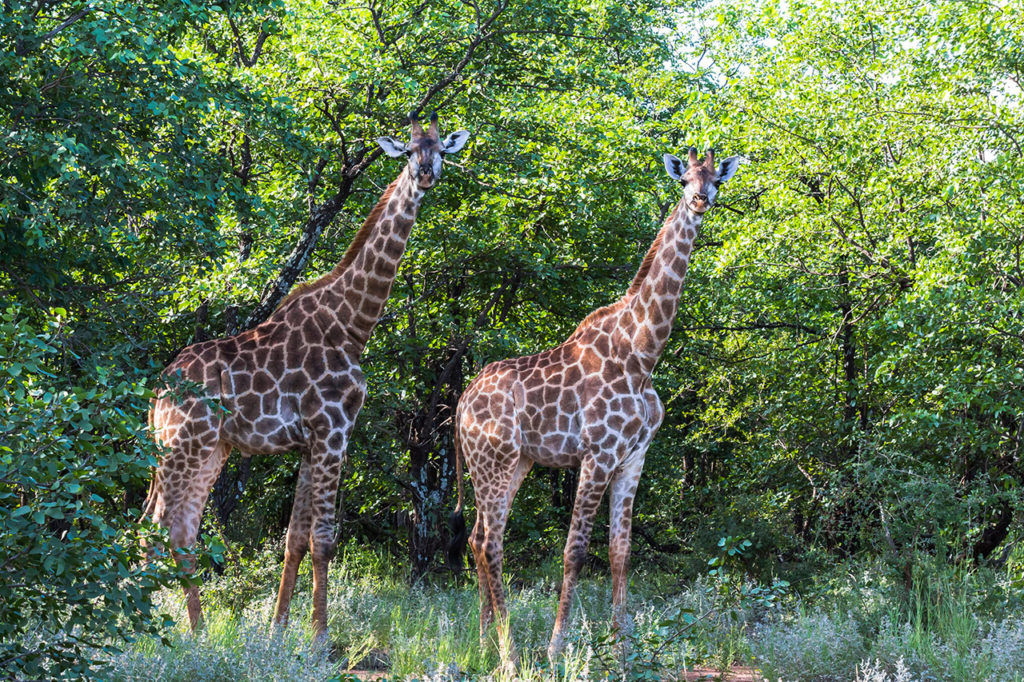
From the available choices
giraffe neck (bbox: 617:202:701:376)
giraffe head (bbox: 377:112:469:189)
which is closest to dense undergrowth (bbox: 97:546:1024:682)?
giraffe neck (bbox: 617:202:701:376)

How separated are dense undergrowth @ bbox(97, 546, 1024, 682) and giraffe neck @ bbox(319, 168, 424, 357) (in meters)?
2.43

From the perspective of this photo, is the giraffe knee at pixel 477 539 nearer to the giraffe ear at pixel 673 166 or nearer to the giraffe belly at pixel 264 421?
the giraffe belly at pixel 264 421

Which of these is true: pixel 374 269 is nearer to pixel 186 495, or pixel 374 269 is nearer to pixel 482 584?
pixel 186 495

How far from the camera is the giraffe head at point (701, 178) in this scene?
871 cm

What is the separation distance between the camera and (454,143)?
8625mm

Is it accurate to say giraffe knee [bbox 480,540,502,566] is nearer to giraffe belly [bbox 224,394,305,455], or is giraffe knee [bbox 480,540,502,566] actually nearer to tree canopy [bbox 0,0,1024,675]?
giraffe belly [bbox 224,394,305,455]

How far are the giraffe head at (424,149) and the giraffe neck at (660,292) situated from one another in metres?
1.93

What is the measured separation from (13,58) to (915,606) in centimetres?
880

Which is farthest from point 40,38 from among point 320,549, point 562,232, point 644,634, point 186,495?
point 562,232

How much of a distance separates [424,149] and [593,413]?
260 cm

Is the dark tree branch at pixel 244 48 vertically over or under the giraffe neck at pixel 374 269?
over

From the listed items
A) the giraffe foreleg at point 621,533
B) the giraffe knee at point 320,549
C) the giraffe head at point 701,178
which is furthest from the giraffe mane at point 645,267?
the giraffe knee at point 320,549

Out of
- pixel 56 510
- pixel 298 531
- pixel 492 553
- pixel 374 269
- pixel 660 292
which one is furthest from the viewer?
pixel 492 553

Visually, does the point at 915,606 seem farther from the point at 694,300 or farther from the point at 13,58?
the point at 13,58
